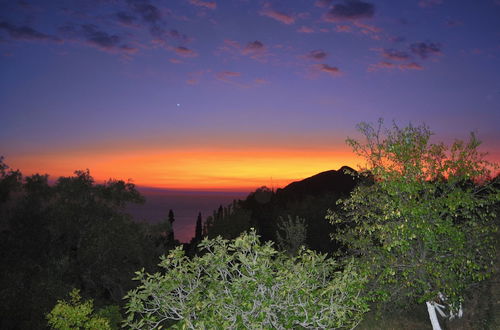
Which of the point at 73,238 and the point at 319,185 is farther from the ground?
the point at 319,185

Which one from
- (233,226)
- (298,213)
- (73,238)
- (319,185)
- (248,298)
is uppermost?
(319,185)

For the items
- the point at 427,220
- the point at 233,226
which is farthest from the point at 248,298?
the point at 233,226

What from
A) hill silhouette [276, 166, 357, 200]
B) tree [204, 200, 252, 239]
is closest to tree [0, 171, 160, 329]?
tree [204, 200, 252, 239]

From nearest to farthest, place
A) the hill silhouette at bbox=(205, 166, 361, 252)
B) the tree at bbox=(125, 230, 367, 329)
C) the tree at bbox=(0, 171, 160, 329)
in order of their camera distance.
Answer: the tree at bbox=(125, 230, 367, 329)
the tree at bbox=(0, 171, 160, 329)
the hill silhouette at bbox=(205, 166, 361, 252)

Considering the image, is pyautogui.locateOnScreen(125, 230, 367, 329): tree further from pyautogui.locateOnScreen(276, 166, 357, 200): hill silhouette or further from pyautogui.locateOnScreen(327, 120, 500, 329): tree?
pyautogui.locateOnScreen(276, 166, 357, 200): hill silhouette

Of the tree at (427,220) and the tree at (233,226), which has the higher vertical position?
the tree at (427,220)

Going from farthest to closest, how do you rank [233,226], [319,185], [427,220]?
[319,185] → [233,226] → [427,220]

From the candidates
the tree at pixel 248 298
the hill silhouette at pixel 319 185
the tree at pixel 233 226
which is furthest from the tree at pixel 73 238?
the hill silhouette at pixel 319 185

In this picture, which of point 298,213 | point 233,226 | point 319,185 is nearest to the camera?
point 298,213

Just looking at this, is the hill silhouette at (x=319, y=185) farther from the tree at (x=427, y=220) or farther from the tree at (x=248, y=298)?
the tree at (x=248, y=298)

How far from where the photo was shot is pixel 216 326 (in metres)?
8.77

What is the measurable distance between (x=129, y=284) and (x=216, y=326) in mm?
30617

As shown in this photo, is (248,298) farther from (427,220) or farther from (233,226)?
(233,226)

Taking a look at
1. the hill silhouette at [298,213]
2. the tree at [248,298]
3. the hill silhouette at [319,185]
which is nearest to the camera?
the tree at [248,298]
